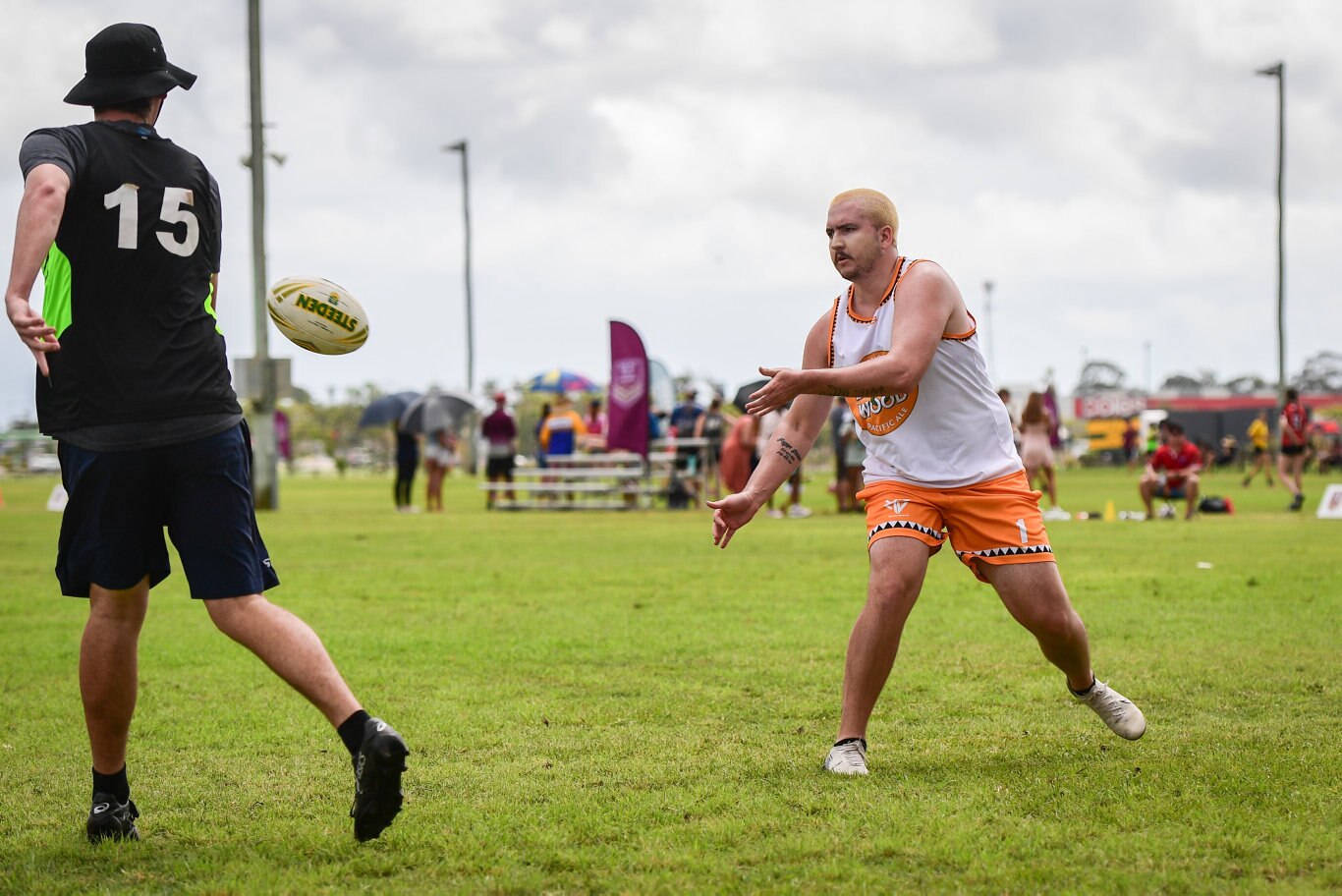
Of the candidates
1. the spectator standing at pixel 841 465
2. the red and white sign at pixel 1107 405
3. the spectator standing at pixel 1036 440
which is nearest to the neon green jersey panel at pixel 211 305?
the spectator standing at pixel 1036 440

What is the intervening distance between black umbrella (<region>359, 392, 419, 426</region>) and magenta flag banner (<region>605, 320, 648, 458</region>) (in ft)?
25.6

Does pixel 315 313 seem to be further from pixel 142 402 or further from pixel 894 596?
pixel 894 596

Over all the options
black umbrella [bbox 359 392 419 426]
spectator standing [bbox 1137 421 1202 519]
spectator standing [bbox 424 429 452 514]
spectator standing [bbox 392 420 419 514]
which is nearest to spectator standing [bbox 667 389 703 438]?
spectator standing [bbox 424 429 452 514]

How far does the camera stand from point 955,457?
5.22 m

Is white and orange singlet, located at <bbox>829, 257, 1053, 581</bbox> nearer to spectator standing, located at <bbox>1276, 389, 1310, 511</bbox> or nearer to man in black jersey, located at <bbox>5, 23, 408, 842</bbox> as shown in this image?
man in black jersey, located at <bbox>5, 23, 408, 842</bbox>

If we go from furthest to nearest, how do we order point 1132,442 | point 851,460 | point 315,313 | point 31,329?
1. point 1132,442
2. point 851,460
3. point 315,313
4. point 31,329

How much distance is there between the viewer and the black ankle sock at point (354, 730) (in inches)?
155

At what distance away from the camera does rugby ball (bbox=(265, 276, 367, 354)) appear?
201 inches

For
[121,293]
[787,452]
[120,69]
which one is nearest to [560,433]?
[787,452]

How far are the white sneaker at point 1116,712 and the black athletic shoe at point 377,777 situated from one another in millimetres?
2718

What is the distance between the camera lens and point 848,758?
4.99 metres

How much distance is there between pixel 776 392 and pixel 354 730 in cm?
163

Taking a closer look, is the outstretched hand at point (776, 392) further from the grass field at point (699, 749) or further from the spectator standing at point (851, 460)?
the spectator standing at point (851, 460)

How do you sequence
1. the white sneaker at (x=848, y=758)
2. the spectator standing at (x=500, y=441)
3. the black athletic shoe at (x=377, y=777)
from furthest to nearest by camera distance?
the spectator standing at (x=500, y=441), the white sneaker at (x=848, y=758), the black athletic shoe at (x=377, y=777)
